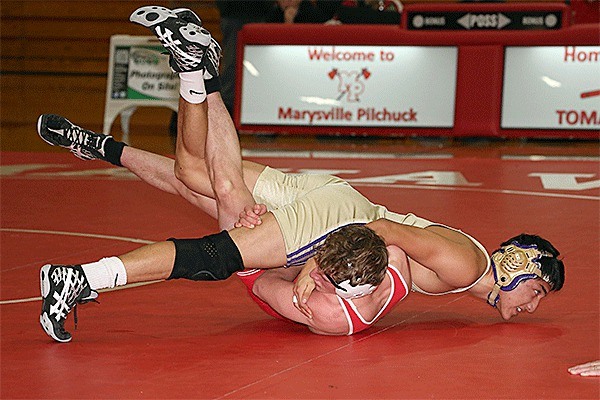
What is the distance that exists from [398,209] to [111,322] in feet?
9.25

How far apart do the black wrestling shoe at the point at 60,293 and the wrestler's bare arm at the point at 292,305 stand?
0.57 m

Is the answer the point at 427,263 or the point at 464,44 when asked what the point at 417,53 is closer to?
the point at 464,44

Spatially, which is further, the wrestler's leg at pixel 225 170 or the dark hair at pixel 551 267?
the wrestler's leg at pixel 225 170

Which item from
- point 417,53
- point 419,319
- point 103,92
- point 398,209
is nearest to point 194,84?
point 419,319

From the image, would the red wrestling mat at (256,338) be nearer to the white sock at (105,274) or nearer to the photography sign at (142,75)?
the white sock at (105,274)

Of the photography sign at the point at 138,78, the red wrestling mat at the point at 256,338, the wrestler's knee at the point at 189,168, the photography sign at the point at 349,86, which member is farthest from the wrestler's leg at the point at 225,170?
the photography sign at the point at 138,78

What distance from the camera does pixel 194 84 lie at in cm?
379

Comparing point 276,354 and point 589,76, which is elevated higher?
point 589,76

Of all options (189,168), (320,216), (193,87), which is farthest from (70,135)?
(320,216)

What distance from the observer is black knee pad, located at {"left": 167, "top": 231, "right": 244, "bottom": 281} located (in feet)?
11.1

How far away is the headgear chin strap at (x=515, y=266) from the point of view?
3.59 metres

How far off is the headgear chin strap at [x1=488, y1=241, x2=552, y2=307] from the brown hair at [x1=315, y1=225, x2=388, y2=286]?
0.59 metres

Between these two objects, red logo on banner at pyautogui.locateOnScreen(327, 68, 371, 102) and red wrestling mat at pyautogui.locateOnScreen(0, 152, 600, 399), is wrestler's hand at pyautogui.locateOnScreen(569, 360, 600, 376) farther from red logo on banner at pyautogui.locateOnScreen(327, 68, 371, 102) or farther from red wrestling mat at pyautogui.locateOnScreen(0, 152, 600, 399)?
red logo on banner at pyautogui.locateOnScreen(327, 68, 371, 102)

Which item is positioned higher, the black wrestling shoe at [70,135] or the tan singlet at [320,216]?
the black wrestling shoe at [70,135]
